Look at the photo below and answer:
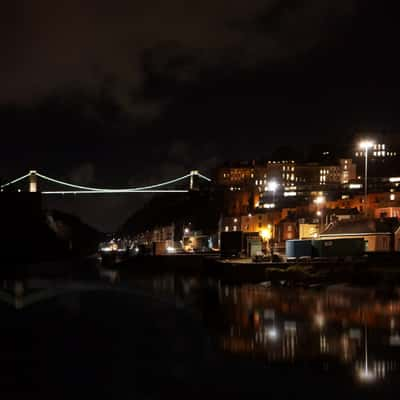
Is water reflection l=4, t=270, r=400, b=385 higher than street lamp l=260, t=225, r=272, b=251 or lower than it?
lower

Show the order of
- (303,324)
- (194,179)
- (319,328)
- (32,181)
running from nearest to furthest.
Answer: (319,328)
(303,324)
(32,181)
(194,179)

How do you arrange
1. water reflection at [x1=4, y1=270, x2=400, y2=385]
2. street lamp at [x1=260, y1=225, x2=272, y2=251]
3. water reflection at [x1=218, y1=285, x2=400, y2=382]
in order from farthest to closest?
street lamp at [x1=260, y1=225, x2=272, y2=251], water reflection at [x1=218, y1=285, x2=400, y2=382], water reflection at [x1=4, y1=270, x2=400, y2=385]

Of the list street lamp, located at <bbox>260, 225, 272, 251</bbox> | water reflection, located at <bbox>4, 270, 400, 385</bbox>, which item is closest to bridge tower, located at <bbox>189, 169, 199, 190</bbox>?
street lamp, located at <bbox>260, 225, 272, 251</bbox>

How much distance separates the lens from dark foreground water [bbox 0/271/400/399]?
35.1ft

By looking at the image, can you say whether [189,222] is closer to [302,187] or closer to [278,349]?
[302,187]

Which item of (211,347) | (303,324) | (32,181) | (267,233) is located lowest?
→ (211,347)

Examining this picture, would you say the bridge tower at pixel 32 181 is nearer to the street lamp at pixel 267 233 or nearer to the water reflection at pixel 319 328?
the street lamp at pixel 267 233

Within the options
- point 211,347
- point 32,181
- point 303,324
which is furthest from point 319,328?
point 32,181

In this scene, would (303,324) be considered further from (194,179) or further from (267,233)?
(194,179)

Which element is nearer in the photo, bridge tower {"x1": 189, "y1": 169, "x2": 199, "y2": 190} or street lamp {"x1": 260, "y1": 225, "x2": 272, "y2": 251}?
street lamp {"x1": 260, "y1": 225, "x2": 272, "y2": 251}

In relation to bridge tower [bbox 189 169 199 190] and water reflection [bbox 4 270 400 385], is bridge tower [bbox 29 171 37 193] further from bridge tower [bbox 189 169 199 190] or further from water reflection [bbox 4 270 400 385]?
water reflection [bbox 4 270 400 385]

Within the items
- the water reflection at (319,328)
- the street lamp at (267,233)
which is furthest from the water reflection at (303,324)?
the street lamp at (267,233)

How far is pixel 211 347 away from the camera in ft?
46.1

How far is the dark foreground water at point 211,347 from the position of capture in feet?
35.1
